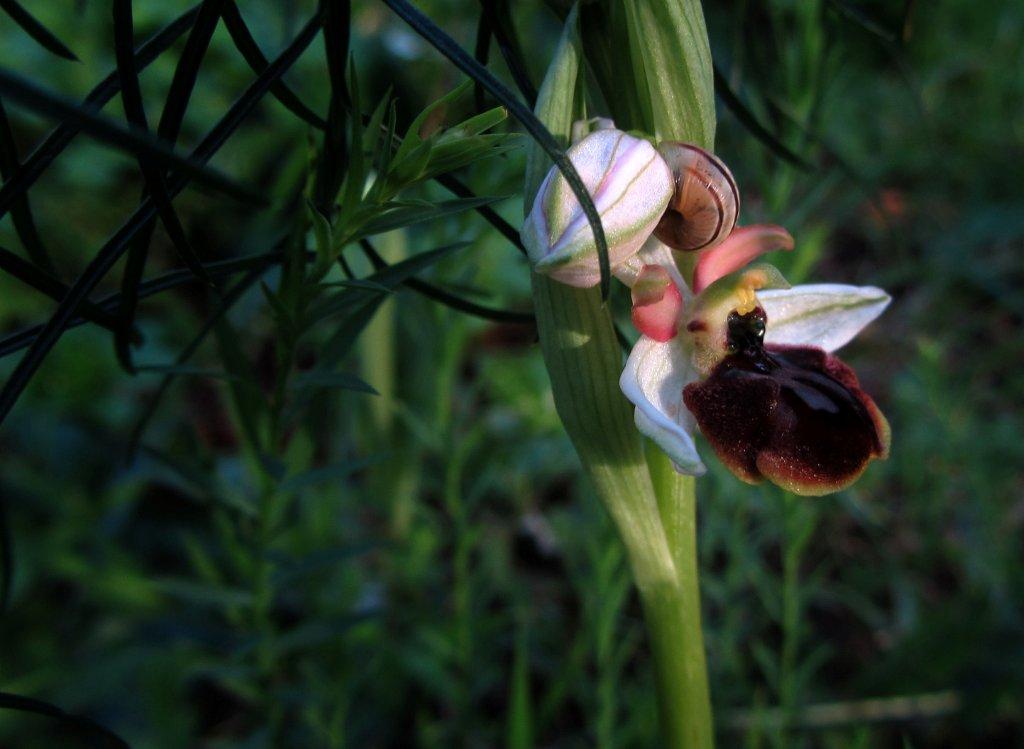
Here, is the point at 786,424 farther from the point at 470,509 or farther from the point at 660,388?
the point at 470,509

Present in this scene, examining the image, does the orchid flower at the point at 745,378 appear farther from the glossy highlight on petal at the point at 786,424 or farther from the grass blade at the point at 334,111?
the grass blade at the point at 334,111

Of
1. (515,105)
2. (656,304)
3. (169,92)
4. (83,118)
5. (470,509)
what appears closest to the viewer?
(83,118)

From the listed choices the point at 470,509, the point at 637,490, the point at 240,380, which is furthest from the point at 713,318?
the point at 470,509

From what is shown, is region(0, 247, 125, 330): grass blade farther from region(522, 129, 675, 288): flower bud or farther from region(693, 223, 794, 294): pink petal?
region(693, 223, 794, 294): pink petal

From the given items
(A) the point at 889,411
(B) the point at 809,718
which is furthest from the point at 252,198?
(A) the point at 889,411

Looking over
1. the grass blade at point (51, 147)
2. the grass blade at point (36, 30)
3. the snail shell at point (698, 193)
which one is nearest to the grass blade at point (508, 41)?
the snail shell at point (698, 193)

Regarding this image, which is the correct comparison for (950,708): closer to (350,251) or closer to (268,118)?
(350,251)
